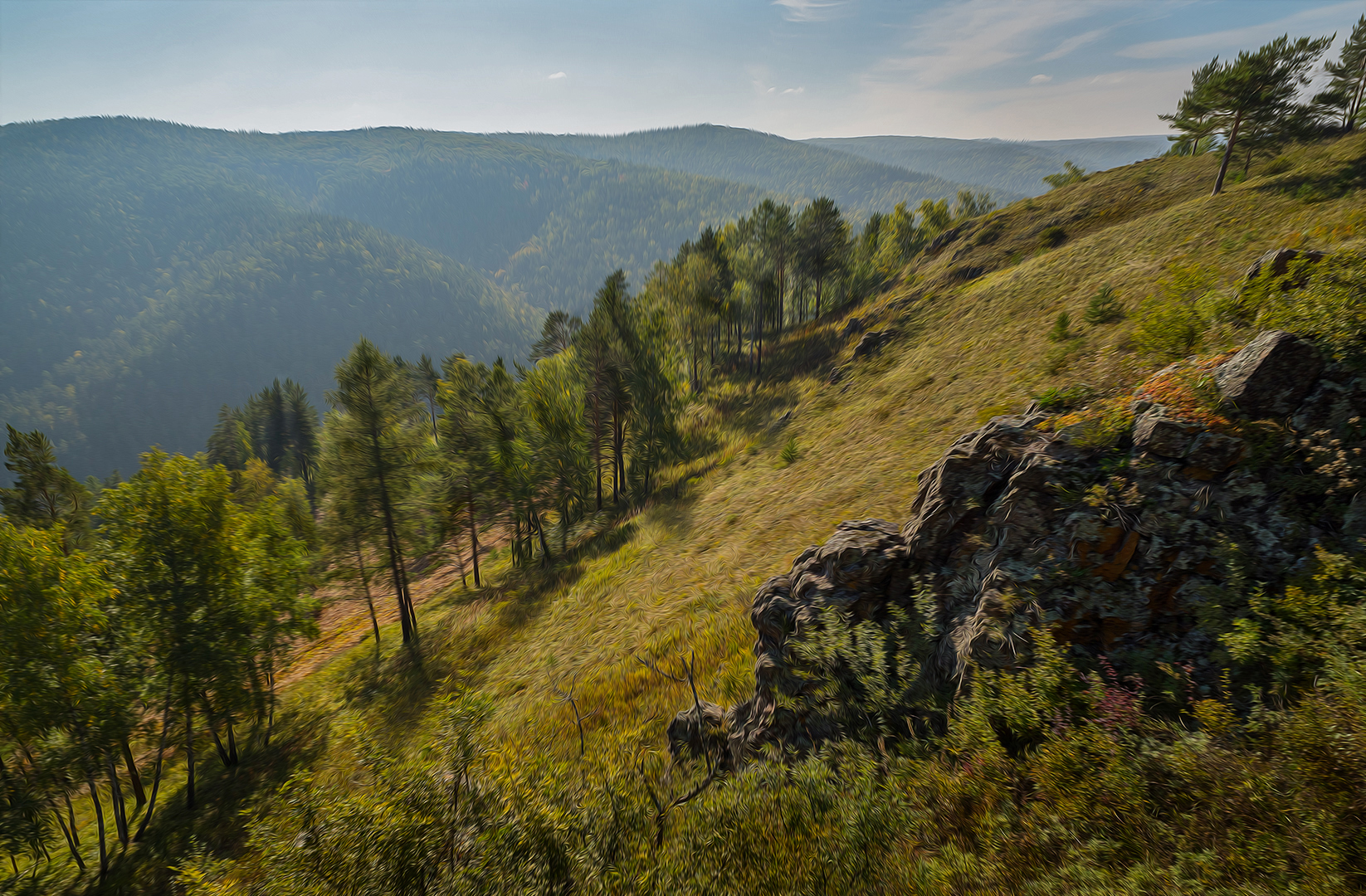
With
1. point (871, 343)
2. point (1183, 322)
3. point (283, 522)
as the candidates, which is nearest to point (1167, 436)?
point (1183, 322)

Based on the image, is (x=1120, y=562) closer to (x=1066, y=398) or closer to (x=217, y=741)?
(x=1066, y=398)

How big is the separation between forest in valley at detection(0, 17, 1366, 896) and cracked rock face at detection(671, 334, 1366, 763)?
78 millimetres

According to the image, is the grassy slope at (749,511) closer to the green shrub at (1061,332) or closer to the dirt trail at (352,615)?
the green shrub at (1061,332)

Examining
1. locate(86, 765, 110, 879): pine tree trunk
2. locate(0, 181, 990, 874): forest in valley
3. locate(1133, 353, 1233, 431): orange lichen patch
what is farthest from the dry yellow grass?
locate(86, 765, 110, 879): pine tree trunk

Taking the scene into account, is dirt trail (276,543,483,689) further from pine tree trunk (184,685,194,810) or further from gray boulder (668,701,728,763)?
gray boulder (668,701,728,763)

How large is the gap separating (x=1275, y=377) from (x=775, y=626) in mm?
10398

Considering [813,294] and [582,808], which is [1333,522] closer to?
[582,808]

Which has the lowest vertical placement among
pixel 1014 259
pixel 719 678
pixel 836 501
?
pixel 719 678

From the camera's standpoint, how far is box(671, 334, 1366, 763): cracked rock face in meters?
8.01

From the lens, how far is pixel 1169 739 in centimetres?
675

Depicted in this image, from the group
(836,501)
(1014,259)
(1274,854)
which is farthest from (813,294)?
(1274,854)

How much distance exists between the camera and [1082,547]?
8.82 meters

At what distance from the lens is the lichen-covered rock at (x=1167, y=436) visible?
28.7 ft

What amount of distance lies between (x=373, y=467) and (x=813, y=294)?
72777mm
